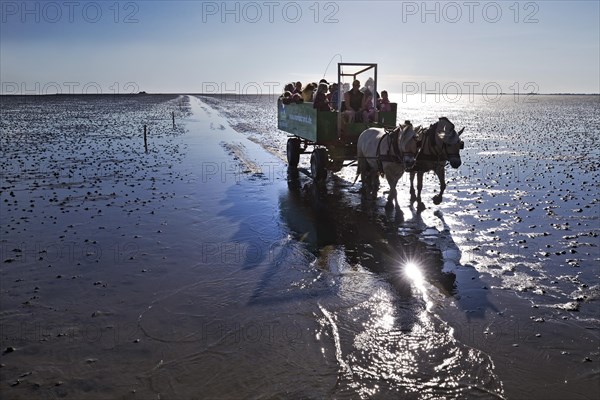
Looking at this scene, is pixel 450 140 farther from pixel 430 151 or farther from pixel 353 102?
pixel 353 102

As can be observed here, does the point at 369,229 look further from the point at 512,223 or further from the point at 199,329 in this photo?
the point at 199,329

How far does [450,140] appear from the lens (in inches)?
446

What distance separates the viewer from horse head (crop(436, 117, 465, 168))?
1129cm

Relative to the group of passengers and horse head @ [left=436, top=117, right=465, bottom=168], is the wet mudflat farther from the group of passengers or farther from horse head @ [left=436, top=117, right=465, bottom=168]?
the group of passengers

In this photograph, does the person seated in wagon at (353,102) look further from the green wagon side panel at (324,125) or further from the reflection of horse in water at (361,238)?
the reflection of horse in water at (361,238)

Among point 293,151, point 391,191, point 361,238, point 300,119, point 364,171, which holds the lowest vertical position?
point 361,238

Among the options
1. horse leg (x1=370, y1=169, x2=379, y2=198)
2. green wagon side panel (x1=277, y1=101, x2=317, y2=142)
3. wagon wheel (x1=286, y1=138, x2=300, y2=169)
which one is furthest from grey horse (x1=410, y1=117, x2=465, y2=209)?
wagon wheel (x1=286, y1=138, x2=300, y2=169)

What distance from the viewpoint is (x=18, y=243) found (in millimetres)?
10188

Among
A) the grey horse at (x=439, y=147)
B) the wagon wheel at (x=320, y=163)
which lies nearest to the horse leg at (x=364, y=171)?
the wagon wheel at (x=320, y=163)

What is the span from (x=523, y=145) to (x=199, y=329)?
30.1 m

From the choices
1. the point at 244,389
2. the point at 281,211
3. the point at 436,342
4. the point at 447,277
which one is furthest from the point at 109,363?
the point at 281,211

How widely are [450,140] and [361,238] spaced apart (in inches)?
127

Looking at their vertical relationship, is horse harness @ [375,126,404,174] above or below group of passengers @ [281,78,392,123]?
below

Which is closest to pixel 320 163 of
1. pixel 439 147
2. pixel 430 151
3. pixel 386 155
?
pixel 386 155
